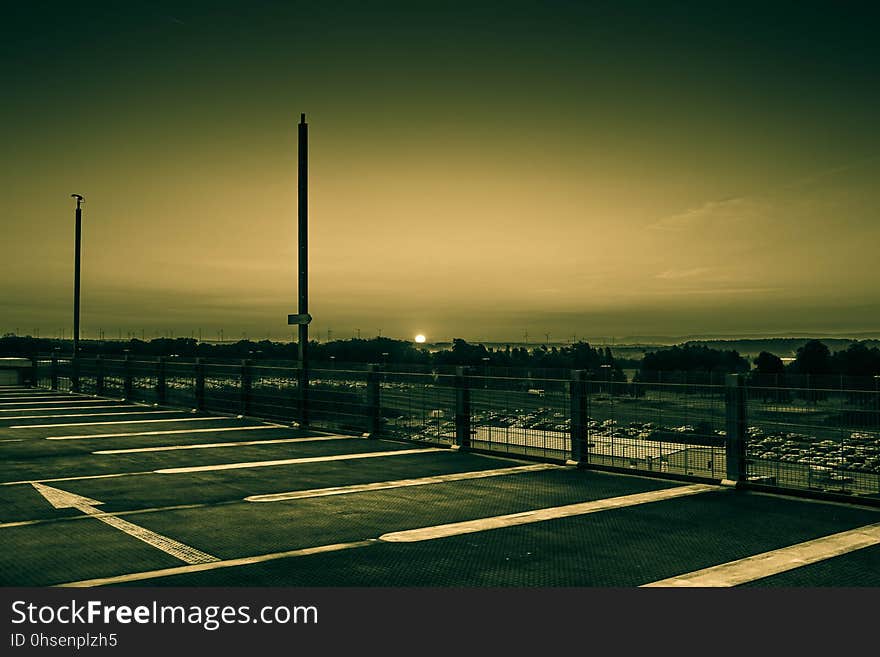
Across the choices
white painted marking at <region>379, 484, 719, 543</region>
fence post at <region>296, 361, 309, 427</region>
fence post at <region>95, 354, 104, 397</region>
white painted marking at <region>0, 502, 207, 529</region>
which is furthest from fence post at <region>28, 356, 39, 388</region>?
white painted marking at <region>379, 484, 719, 543</region>

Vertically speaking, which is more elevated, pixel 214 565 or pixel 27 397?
pixel 27 397

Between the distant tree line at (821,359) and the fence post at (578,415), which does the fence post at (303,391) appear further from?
the distant tree line at (821,359)

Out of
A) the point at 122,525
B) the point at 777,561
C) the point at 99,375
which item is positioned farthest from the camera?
the point at 99,375

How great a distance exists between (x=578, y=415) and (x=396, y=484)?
2.80 m

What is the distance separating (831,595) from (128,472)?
26.6 feet

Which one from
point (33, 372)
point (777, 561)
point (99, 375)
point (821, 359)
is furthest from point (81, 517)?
point (821, 359)

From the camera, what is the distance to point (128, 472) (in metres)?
9.70

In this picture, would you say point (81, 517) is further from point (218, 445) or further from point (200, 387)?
point (200, 387)

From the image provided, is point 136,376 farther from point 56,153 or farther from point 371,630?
point 371,630

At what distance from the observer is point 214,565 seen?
212 inches

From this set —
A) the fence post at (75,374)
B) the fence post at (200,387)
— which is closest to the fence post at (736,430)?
the fence post at (200,387)

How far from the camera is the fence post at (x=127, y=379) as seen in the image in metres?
21.1

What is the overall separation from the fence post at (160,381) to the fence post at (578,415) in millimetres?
12248

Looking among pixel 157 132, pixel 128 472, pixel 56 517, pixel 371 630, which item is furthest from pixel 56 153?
A: pixel 371 630
